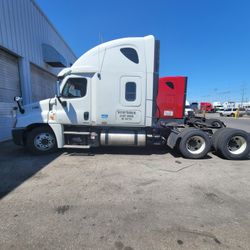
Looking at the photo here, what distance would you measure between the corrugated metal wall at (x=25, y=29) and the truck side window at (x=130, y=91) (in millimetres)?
6102

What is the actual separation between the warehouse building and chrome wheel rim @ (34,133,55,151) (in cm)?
340

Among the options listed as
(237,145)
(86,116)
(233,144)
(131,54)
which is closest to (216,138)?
(233,144)

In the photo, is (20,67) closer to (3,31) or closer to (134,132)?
(3,31)

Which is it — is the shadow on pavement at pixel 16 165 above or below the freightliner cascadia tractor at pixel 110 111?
below

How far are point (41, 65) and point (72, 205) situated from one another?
418 inches

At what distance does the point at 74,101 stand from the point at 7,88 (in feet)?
15.8

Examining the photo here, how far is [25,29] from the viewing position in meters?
9.24

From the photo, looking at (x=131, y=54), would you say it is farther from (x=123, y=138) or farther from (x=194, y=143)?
(x=194, y=143)

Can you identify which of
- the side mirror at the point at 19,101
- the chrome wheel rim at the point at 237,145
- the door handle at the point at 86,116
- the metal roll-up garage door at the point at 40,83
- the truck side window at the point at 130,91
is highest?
the metal roll-up garage door at the point at 40,83

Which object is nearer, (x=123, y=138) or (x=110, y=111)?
(x=110, y=111)

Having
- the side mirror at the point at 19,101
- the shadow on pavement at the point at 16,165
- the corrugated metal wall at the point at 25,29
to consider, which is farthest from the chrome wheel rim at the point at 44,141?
the corrugated metal wall at the point at 25,29

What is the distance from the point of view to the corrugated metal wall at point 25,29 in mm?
7734

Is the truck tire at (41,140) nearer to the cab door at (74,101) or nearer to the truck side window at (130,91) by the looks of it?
the cab door at (74,101)

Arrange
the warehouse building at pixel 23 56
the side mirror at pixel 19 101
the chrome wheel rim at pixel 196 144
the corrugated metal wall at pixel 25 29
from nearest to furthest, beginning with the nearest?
the side mirror at pixel 19 101 < the chrome wheel rim at pixel 196 144 < the corrugated metal wall at pixel 25 29 < the warehouse building at pixel 23 56
